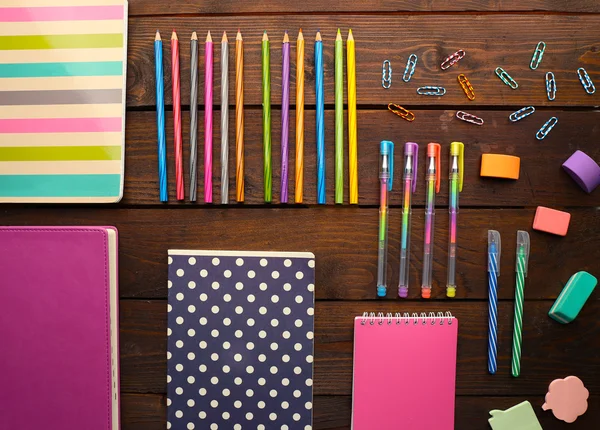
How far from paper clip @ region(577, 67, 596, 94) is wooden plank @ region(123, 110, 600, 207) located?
0.04 meters

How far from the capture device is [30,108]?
34.7 inches

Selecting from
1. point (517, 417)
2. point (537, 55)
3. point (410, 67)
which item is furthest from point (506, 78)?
point (517, 417)

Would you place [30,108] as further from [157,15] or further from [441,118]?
[441,118]

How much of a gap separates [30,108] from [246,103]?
38 cm

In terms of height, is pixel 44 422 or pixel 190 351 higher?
pixel 190 351

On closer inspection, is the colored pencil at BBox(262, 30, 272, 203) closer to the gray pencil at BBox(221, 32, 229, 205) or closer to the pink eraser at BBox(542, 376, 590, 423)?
the gray pencil at BBox(221, 32, 229, 205)

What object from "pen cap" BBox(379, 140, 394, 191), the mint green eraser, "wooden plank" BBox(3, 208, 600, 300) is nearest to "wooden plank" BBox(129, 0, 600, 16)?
"pen cap" BBox(379, 140, 394, 191)

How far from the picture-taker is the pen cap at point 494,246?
896mm

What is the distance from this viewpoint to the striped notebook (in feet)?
2.87

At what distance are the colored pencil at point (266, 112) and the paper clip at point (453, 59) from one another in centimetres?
31

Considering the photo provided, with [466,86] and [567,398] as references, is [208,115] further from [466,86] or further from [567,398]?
[567,398]

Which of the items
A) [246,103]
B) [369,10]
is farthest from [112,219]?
[369,10]

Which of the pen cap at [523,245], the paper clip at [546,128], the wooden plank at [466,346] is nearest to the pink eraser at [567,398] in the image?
the wooden plank at [466,346]

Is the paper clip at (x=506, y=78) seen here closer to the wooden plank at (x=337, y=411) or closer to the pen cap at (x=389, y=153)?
the pen cap at (x=389, y=153)
